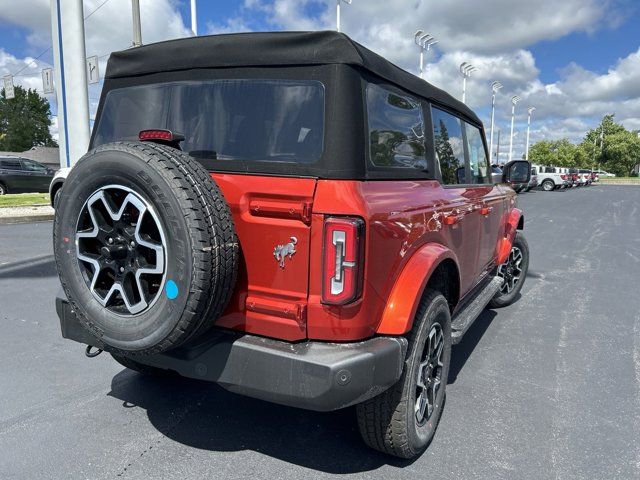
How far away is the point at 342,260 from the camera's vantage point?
6.78ft

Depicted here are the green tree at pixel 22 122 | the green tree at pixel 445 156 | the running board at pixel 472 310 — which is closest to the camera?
the running board at pixel 472 310

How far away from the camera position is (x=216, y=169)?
2404 millimetres

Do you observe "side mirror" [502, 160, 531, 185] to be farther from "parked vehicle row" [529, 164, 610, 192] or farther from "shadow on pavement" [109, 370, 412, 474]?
"parked vehicle row" [529, 164, 610, 192]

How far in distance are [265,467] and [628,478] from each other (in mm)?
1848

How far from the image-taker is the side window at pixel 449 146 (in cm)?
326

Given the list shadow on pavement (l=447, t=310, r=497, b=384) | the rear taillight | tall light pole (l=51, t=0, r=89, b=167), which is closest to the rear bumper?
the rear taillight

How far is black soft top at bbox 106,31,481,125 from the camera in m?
2.26

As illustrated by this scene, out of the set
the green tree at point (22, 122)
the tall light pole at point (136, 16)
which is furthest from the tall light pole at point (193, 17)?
the green tree at point (22, 122)

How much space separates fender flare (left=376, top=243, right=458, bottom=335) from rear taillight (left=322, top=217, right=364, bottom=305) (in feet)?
0.90

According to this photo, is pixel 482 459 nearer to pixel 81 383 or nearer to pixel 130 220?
pixel 130 220

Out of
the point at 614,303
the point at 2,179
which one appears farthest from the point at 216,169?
the point at 2,179

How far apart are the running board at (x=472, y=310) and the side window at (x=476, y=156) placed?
955 millimetres

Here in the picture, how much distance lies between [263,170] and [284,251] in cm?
41

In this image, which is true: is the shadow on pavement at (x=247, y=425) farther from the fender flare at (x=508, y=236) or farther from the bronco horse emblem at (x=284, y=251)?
the fender flare at (x=508, y=236)
